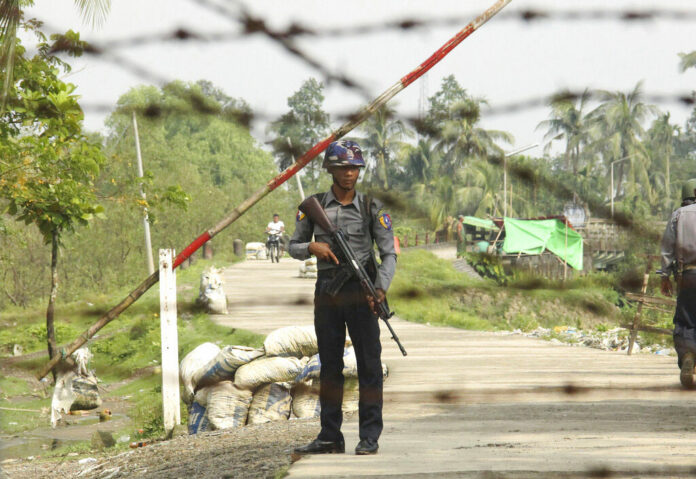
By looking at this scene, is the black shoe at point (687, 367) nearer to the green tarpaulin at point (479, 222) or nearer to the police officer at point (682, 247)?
the police officer at point (682, 247)

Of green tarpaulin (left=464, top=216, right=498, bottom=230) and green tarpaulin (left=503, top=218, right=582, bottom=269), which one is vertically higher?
green tarpaulin (left=464, top=216, right=498, bottom=230)

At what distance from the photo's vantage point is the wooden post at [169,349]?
621 centimetres

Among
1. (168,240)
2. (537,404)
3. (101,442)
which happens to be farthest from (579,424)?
(168,240)

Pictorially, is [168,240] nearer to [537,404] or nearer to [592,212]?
[537,404]

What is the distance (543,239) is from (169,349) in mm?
5239

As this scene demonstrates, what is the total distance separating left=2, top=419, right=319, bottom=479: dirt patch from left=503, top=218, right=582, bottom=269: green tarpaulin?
250cm

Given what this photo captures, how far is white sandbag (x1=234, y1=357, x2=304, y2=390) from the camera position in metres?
6.75

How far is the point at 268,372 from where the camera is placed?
22.2ft

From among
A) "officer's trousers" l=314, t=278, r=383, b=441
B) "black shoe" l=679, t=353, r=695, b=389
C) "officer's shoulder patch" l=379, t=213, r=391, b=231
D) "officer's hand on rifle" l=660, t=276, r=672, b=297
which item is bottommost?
"black shoe" l=679, t=353, r=695, b=389

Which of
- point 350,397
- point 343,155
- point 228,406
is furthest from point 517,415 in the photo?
point 343,155

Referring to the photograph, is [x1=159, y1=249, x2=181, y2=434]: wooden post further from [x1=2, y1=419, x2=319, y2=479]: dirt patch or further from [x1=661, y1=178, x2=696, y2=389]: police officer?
[x1=661, y1=178, x2=696, y2=389]: police officer

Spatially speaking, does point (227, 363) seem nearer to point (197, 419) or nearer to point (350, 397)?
point (197, 419)

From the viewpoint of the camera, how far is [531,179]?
44.3 inches

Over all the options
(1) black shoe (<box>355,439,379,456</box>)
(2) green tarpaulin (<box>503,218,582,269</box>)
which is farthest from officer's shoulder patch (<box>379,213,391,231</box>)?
(2) green tarpaulin (<box>503,218,582,269</box>)
